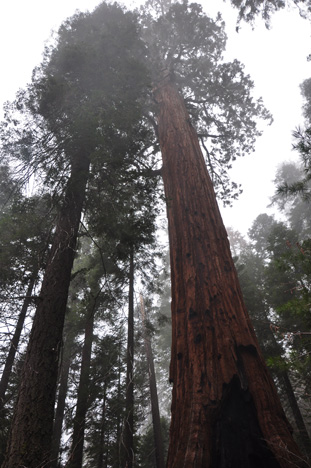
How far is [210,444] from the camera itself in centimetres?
188

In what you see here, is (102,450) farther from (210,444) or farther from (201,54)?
(201,54)

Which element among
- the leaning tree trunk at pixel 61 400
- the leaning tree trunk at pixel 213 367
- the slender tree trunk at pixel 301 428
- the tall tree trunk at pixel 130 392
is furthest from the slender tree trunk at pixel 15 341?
the slender tree trunk at pixel 301 428

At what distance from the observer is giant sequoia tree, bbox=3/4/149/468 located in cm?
347

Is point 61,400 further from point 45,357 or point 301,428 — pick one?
point 45,357

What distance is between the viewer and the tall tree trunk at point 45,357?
3.18 m

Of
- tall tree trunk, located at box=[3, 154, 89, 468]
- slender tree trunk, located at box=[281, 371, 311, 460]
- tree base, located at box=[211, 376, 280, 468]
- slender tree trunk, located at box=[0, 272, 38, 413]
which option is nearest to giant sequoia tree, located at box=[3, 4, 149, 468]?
tall tree trunk, located at box=[3, 154, 89, 468]

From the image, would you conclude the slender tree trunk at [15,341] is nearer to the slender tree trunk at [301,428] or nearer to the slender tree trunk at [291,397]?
the slender tree trunk at [291,397]

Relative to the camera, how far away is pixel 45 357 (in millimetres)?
3842

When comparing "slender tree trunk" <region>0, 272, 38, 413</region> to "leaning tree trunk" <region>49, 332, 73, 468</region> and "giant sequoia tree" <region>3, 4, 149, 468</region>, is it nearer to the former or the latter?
"giant sequoia tree" <region>3, 4, 149, 468</region>

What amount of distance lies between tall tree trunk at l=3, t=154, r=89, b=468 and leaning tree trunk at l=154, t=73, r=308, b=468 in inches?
73.8

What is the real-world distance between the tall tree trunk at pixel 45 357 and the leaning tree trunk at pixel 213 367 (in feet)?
6.15

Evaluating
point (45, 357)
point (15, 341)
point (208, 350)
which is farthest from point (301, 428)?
Answer: point (208, 350)

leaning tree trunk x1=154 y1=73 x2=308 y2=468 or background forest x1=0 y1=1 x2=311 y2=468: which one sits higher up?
background forest x1=0 y1=1 x2=311 y2=468

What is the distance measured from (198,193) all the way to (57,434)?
11.6m
